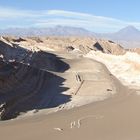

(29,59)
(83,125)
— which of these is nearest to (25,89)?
(83,125)

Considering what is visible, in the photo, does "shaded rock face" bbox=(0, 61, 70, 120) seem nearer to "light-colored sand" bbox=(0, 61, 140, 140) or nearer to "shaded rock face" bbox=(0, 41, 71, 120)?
"shaded rock face" bbox=(0, 41, 71, 120)

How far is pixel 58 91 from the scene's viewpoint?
90.2 ft

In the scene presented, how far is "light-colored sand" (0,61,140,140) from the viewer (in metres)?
16.9

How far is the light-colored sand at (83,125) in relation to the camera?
16875mm

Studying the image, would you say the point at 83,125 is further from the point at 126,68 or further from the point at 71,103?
the point at 126,68

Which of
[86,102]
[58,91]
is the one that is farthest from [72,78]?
[86,102]

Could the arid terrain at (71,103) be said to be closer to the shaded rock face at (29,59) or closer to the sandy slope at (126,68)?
the sandy slope at (126,68)


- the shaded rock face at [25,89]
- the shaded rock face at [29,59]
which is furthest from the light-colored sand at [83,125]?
the shaded rock face at [29,59]

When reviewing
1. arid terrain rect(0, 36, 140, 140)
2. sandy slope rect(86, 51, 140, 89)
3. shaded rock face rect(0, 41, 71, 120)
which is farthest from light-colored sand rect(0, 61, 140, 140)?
sandy slope rect(86, 51, 140, 89)

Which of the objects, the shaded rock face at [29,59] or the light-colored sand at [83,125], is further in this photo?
the shaded rock face at [29,59]

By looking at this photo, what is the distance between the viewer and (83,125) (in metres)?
18.8

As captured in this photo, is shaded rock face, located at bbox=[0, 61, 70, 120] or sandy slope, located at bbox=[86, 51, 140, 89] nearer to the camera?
shaded rock face, located at bbox=[0, 61, 70, 120]

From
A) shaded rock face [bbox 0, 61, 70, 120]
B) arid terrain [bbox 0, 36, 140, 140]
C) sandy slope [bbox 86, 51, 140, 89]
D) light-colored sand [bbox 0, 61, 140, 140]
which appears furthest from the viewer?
sandy slope [bbox 86, 51, 140, 89]

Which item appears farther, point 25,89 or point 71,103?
point 25,89
